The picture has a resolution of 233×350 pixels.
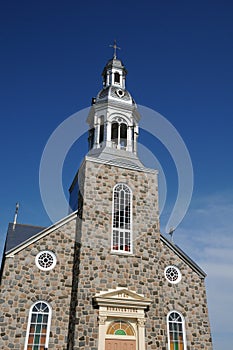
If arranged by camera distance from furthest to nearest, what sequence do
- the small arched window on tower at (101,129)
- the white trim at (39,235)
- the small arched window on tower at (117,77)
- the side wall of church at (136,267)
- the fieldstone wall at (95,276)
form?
1. the small arched window on tower at (117,77)
2. the small arched window on tower at (101,129)
3. the white trim at (39,235)
4. the side wall of church at (136,267)
5. the fieldstone wall at (95,276)

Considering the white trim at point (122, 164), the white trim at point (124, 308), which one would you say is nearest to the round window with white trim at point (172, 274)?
the white trim at point (124, 308)

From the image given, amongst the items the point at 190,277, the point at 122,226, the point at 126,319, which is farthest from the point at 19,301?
the point at 190,277

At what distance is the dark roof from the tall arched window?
4.43 meters

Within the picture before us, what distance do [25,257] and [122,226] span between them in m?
4.84

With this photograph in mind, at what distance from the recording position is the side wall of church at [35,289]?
13.7 metres

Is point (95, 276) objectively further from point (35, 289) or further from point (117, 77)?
point (117, 77)

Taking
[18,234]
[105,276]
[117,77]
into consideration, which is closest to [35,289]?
[105,276]

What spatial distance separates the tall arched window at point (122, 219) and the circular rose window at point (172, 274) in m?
2.49

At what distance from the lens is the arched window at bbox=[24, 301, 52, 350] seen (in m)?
13.6

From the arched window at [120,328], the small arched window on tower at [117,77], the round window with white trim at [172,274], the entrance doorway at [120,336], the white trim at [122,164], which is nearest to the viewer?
the entrance doorway at [120,336]

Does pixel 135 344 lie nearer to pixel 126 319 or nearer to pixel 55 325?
pixel 126 319

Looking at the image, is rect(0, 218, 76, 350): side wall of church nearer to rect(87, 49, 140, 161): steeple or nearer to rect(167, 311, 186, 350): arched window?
rect(167, 311, 186, 350): arched window

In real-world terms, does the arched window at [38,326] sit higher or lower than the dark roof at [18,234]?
lower

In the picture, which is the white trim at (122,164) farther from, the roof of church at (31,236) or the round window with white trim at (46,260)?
the round window with white trim at (46,260)
